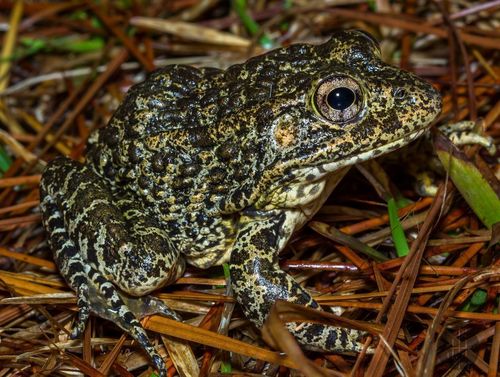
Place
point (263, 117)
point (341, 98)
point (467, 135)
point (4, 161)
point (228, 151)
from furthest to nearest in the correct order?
point (4, 161) < point (467, 135) < point (228, 151) < point (263, 117) < point (341, 98)

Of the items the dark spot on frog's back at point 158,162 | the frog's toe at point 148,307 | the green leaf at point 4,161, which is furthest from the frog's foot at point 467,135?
the green leaf at point 4,161

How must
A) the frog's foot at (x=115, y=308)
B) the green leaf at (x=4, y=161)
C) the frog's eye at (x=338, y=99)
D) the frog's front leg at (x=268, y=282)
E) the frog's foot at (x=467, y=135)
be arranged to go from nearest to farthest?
the frog's eye at (x=338, y=99) → the frog's front leg at (x=268, y=282) → the frog's foot at (x=115, y=308) → the frog's foot at (x=467, y=135) → the green leaf at (x=4, y=161)

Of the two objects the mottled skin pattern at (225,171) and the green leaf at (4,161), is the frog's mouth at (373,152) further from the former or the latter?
the green leaf at (4,161)

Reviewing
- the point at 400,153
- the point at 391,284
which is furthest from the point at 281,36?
the point at 391,284

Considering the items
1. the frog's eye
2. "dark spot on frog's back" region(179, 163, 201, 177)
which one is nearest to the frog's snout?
the frog's eye

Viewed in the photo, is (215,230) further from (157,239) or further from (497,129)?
(497,129)

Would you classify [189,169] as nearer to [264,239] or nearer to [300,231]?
[264,239]

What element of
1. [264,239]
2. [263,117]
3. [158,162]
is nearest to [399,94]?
[263,117]

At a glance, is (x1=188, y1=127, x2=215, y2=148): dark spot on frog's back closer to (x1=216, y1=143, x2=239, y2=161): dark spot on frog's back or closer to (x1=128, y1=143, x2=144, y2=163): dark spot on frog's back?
(x1=216, y1=143, x2=239, y2=161): dark spot on frog's back
